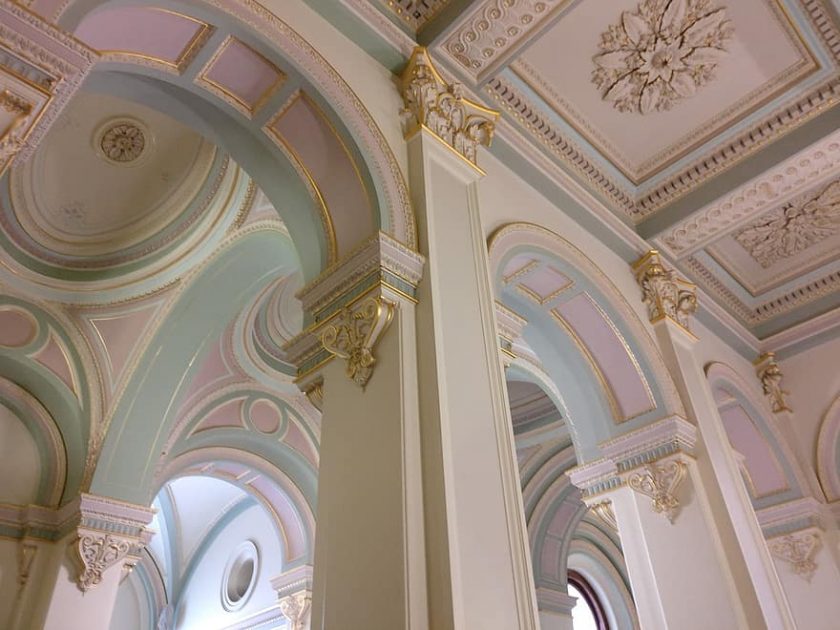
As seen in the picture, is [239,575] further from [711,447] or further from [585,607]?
[711,447]

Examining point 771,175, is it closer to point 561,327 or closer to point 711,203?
point 711,203

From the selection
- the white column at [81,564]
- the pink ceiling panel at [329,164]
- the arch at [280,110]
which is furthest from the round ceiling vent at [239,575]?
the pink ceiling panel at [329,164]

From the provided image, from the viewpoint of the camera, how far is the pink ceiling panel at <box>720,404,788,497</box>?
782 centimetres

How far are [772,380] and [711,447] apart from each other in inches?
119

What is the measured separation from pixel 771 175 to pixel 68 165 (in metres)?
6.29

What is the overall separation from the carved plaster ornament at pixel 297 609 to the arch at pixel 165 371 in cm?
324

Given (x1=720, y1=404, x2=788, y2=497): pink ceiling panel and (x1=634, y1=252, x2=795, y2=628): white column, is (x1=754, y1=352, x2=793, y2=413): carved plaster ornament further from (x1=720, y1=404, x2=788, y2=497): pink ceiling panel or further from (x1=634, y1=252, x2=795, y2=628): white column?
(x1=634, y1=252, x2=795, y2=628): white column

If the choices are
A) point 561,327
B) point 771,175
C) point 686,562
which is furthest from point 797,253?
point 686,562

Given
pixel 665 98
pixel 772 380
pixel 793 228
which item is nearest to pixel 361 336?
pixel 665 98

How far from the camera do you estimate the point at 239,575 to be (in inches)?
462

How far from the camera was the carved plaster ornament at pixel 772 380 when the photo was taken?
810cm

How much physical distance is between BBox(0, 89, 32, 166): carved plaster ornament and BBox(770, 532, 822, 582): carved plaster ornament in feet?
25.8

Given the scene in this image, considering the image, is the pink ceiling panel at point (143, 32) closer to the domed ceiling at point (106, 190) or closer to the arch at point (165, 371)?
the domed ceiling at point (106, 190)

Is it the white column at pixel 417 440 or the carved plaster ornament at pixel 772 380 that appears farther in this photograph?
the carved plaster ornament at pixel 772 380
